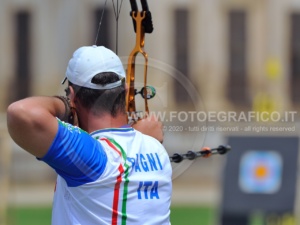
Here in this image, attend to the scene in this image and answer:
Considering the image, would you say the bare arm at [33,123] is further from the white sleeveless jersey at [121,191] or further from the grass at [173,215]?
the grass at [173,215]

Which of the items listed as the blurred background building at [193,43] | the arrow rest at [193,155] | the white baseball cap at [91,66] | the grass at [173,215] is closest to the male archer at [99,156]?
the white baseball cap at [91,66]

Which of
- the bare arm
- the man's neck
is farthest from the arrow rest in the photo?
the bare arm

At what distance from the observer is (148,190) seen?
4.29 m

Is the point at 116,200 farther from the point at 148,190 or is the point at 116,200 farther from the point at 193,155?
the point at 193,155

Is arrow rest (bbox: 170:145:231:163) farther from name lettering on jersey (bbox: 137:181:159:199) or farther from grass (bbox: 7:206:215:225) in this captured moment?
grass (bbox: 7:206:215:225)

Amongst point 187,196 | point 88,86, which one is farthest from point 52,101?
point 187,196

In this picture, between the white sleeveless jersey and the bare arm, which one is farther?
the white sleeveless jersey

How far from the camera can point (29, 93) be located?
91.2 ft

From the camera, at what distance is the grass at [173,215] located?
15234 mm

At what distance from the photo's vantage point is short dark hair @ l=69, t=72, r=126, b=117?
4180 mm

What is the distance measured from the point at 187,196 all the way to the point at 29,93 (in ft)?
26.1

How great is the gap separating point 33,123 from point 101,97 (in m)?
0.36

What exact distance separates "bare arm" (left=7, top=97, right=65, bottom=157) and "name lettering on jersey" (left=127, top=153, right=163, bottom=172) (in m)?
0.38

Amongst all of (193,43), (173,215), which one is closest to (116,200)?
(173,215)
